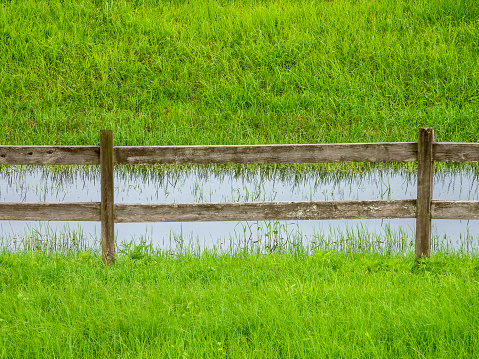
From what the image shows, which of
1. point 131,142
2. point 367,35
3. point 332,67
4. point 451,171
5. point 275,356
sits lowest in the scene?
point 275,356

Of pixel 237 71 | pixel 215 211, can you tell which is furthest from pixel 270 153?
pixel 237 71

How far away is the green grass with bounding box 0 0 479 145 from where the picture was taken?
41.9 ft

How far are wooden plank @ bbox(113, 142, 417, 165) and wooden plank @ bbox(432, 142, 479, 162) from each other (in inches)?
12.2

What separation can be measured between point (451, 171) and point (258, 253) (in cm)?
623

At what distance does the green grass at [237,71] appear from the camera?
41.9ft

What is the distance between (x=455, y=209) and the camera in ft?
20.9

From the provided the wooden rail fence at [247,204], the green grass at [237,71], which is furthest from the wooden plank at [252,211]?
the green grass at [237,71]

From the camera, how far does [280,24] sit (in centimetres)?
1705

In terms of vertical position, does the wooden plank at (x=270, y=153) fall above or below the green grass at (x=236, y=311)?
above

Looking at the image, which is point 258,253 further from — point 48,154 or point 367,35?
point 367,35

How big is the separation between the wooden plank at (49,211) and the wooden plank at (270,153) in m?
0.76

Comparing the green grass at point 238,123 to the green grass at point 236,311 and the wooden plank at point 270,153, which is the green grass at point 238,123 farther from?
the wooden plank at point 270,153

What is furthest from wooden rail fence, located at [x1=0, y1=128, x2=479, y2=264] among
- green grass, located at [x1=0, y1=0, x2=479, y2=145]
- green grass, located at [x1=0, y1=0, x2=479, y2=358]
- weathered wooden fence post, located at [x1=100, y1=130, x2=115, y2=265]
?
green grass, located at [x1=0, y1=0, x2=479, y2=145]

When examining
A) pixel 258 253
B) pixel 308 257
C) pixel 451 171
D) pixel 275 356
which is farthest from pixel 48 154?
pixel 451 171
